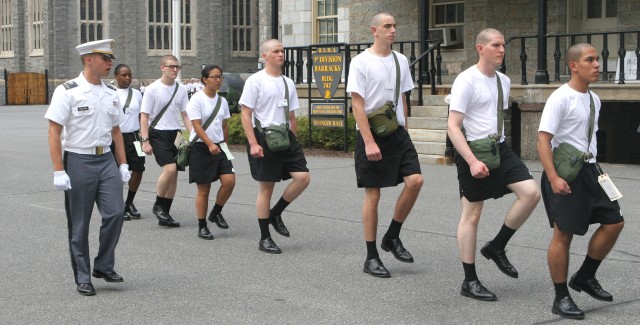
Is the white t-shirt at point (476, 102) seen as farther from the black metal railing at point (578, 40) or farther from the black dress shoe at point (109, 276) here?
the black metal railing at point (578, 40)

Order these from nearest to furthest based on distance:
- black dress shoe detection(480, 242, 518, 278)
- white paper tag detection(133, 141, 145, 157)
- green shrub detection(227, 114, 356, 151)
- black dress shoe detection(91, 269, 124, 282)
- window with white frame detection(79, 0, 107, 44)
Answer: black dress shoe detection(480, 242, 518, 278) < black dress shoe detection(91, 269, 124, 282) < white paper tag detection(133, 141, 145, 157) < green shrub detection(227, 114, 356, 151) < window with white frame detection(79, 0, 107, 44)

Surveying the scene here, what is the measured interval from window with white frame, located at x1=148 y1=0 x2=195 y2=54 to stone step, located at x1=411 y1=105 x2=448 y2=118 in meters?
37.1

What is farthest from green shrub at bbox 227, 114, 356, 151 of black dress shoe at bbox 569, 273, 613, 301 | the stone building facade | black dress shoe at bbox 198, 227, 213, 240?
the stone building facade

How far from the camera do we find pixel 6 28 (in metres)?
56.7

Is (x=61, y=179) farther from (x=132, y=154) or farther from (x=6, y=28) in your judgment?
(x=6, y=28)

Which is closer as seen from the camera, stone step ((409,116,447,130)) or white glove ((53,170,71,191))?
white glove ((53,170,71,191))

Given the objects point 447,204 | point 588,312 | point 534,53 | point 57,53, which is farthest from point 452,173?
point 57,53

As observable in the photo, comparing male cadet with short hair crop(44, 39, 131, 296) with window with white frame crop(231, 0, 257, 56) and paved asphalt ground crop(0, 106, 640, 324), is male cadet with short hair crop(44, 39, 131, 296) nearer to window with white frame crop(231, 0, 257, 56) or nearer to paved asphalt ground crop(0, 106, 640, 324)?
paved asphalt ground crop(0, 106, 640, 324)

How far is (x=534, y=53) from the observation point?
20.0 meters

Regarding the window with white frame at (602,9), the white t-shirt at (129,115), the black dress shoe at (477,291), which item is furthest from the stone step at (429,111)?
the black dress shoe at (477,291)

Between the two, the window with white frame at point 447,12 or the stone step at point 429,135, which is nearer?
the stone step at point 429,135

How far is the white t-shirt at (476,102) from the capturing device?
7.03 m

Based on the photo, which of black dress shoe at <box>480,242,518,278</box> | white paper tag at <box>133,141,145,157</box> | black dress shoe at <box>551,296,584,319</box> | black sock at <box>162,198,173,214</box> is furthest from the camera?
white paper tag at <box>133,141,145,157</box>

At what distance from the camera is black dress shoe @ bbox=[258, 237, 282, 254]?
355 inches
